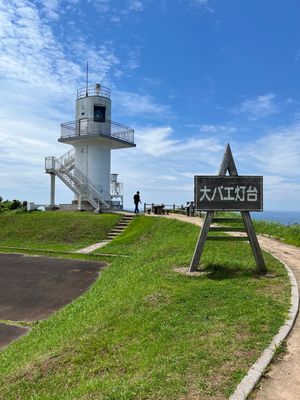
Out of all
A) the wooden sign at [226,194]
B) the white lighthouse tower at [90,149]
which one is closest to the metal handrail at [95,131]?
the white lighthouse tower at [90,149]

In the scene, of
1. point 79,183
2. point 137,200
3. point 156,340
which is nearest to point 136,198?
point 137,200

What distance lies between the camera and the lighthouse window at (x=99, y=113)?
31798mm

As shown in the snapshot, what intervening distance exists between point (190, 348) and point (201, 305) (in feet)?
5.74

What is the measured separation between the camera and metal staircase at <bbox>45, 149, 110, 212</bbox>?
3031 centimetres

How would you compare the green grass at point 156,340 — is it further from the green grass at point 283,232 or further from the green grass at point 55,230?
the green grass at point 55,230

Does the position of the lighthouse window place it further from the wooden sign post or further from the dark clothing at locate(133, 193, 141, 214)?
the wooden sign post

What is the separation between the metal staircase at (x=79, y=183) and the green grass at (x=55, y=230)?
3.56 meters

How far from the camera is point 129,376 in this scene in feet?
15.1

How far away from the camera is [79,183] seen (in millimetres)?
30656

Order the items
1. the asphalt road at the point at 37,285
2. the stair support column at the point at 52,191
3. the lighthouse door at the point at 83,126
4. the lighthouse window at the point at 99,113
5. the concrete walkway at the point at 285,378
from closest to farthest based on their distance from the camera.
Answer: the concrete walkway at the point at 285,378
the asphalt road at the point at 37,285
the lighthouse door at the point at 83,126
the stair support column at the point at 52,191
the lighthouse window at the point at 99,113

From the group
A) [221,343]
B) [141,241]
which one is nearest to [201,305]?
[221,343]

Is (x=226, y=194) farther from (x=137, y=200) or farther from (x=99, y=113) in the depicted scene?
(x=99, y=113)

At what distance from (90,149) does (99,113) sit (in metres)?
2.99

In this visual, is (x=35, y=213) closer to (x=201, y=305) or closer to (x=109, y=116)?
(x=109, y=116)
